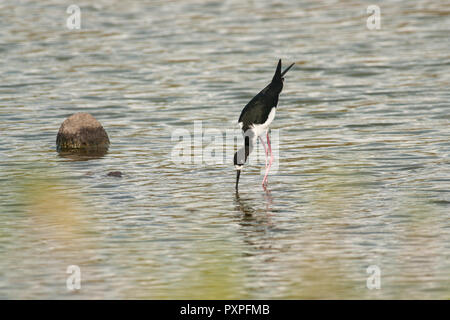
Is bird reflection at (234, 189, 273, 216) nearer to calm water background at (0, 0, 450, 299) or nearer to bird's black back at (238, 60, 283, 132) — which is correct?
calm water background at (0, 0, 450, 299)

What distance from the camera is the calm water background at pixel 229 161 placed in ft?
29.3

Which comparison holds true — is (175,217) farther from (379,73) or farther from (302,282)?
(379,73)

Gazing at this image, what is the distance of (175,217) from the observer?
1105cm

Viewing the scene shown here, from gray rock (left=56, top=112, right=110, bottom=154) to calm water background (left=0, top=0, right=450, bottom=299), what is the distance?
13.2 inches

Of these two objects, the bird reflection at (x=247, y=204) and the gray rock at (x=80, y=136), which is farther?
the gray rock at (x=80, y=136)

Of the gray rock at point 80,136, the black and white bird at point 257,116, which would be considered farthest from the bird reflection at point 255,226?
the gray rock at point 80,136

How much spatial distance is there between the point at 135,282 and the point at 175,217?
2.42 m

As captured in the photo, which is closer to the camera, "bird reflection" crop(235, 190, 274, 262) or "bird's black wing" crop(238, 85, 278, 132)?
"bird reflection" crop(235, 190, 274, 262)

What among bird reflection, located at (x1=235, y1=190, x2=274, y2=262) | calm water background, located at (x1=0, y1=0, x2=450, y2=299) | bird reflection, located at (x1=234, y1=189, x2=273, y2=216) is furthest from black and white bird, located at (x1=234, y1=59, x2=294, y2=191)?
bird reflection, located at (x1=235, y1=190, x2=274, y2=262)

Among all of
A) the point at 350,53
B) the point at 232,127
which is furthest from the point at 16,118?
the point at 350,53

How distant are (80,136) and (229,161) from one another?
8.15 feet

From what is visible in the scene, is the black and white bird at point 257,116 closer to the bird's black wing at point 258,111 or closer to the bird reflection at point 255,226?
the bird's black wing at point 258,111

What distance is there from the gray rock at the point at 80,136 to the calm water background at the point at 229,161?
0.33m

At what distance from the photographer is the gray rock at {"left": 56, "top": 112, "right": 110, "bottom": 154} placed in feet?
48.9
